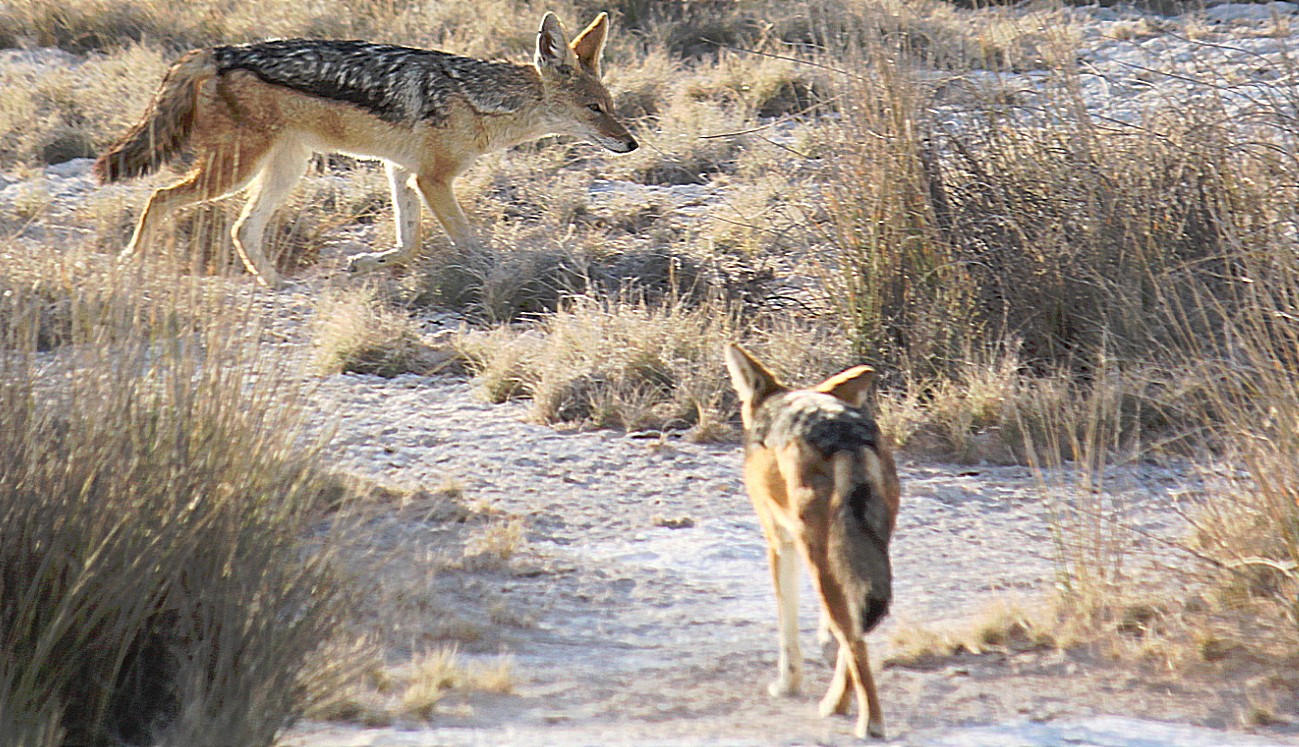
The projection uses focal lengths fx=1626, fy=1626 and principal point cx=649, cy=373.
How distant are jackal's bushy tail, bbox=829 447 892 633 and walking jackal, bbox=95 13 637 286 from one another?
5312 millimetres

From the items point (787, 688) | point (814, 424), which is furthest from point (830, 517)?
point (787, 688)

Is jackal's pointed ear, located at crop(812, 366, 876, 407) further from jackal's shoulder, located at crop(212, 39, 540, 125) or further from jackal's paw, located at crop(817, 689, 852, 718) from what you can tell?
jackal's shoulder, located at crop(212, 39, 540, 125)

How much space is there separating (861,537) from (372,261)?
6.29 metres

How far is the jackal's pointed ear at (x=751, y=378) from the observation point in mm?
4863

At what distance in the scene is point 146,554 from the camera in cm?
396

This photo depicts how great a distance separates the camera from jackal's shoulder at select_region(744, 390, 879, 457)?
4.20 m

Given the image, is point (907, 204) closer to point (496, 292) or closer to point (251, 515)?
point (496, 292)

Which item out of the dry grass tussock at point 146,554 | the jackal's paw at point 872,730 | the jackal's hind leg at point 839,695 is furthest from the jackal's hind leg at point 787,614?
the dry grass tussock at point 146,554

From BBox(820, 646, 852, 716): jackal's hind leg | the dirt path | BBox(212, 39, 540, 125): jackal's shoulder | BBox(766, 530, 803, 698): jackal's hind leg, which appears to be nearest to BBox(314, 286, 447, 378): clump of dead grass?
the dirt path

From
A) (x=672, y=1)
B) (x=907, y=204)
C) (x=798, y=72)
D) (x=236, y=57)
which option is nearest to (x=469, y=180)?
(x=236, y=57)

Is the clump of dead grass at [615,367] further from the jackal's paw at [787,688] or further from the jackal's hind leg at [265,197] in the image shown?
the jackal's paw at [787,688]

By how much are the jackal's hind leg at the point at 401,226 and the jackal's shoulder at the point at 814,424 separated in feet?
17.9

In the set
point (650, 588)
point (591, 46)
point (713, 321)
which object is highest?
point (591, 46)

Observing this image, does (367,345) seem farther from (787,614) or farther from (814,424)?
(814,424)
